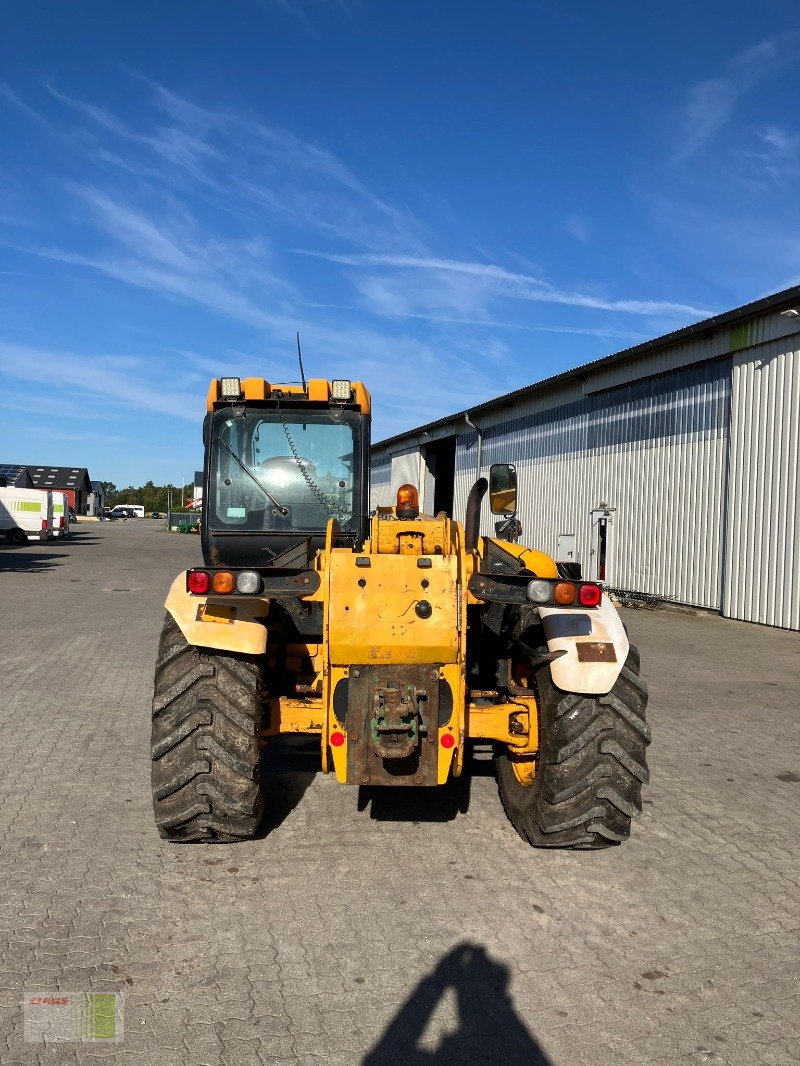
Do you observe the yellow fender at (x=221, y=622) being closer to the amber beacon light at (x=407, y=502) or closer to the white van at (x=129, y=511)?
the amber beacon light at (x=407, y=502)

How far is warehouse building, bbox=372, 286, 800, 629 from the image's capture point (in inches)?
546

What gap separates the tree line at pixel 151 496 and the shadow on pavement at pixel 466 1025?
10348 cm

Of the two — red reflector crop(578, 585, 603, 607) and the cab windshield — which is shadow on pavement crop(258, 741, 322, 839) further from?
red reflector crop(578, 585, 603, 607)

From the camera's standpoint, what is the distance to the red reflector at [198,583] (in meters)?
3.77

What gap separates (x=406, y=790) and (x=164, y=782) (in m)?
1.74

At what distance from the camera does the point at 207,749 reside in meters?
4.01

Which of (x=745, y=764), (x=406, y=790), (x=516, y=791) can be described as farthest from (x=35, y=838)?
(x=745, y=764)

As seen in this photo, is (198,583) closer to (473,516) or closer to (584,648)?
(473,516)

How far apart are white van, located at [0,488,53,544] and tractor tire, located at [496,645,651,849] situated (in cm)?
3105

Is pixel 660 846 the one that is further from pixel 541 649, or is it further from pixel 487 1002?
pixel 487 1002

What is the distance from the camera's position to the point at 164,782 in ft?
13.2

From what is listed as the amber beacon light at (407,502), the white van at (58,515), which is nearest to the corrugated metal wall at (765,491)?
the amber beacon light at (407,502)

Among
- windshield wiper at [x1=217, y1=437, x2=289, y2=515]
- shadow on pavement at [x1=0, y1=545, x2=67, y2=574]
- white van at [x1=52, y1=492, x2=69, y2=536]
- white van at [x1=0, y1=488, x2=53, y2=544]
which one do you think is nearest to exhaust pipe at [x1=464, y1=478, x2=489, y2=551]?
windshield wiper at [x1=217, y1=437, x2=289, y2=515]

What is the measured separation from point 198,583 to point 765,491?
1264 centimetres
